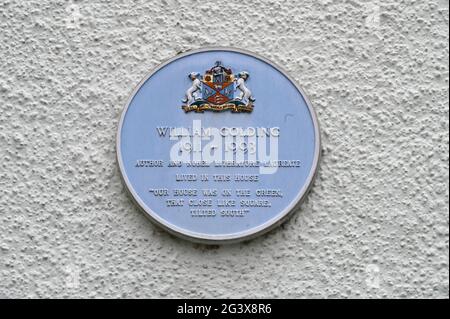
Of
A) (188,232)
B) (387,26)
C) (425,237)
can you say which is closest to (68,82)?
(188,232)

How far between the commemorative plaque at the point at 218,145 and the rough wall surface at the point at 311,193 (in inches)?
3.4

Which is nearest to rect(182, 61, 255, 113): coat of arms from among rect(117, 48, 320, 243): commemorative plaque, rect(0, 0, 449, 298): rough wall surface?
rect(117, 48, 320, 243): commemorative plaque

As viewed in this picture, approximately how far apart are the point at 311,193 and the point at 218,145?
1.67 feet

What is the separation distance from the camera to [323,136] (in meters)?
3.48

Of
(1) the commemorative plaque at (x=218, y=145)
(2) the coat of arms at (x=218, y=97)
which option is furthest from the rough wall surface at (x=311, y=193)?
(2) the coat of arms at (x=218, y=97)

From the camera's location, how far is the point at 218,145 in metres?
3.46

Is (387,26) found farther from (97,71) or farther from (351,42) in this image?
(97,71)

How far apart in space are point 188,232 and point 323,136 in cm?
81

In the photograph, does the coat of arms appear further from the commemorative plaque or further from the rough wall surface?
the rough wall surface

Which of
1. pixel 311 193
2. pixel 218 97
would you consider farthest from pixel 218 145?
pixel 311 193

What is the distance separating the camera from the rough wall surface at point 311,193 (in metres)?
3.40

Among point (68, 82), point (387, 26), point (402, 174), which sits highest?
point (387, 26)

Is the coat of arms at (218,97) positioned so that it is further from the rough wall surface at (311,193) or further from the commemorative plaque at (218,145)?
the rough wall surface at (311,193)

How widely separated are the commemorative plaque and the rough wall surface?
9 centimetres
